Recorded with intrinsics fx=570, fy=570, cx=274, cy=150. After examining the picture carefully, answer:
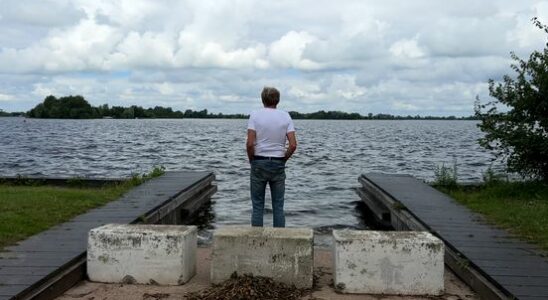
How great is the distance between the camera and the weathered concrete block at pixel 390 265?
19.8ft

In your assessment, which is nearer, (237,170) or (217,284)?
(217,284)

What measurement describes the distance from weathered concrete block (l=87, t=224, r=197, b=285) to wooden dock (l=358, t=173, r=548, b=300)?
3.30 meters

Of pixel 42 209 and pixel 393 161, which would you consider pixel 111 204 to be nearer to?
pixel 42 209

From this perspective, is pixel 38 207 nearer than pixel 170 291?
No

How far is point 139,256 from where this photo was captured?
6.32m

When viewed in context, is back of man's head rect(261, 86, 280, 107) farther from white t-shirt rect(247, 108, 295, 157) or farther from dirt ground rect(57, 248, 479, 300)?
dirt ground rect(57, 248, 479, 300)

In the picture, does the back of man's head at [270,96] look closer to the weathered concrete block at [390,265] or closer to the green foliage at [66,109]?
the weathered concrete block at [390,265]

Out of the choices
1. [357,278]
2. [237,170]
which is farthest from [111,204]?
[237,170]

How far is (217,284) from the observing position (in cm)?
616

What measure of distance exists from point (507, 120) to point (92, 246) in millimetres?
9204

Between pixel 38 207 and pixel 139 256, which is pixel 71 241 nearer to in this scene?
pixel 139 256

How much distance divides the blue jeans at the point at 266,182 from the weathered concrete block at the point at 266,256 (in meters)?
1.42

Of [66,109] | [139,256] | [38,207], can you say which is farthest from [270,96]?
[66,109]

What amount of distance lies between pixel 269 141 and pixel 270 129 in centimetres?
17
